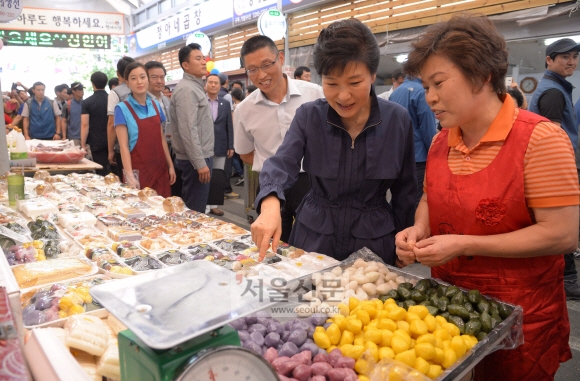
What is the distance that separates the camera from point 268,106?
9.46 ft

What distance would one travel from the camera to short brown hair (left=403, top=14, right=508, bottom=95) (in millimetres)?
1257

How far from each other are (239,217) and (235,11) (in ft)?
20.6

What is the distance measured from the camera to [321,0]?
25.9 ft

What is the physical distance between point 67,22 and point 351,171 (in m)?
15.3

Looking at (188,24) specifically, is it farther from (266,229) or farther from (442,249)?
(442,249)

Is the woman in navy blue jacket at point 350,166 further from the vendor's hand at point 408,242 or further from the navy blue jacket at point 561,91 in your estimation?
the navy blue jacket at point 561,91

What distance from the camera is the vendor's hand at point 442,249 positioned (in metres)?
1.28

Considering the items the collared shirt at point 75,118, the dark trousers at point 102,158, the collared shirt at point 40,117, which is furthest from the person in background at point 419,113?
the collared shirt at point 40,117

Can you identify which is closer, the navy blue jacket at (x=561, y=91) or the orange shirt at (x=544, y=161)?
the orange shirt at (x=544, y=161)

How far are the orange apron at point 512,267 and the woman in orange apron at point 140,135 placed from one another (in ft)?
9.62

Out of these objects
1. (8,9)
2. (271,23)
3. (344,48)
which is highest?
(271,23)

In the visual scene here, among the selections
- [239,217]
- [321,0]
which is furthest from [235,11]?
[239,217]

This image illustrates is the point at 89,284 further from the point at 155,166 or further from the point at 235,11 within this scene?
the point at 235,11

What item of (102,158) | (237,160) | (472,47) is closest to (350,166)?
(472,47)
